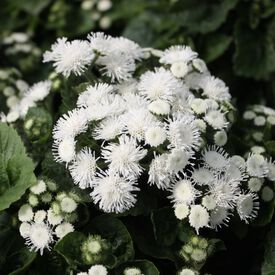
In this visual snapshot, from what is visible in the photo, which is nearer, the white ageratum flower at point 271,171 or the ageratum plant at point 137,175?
the ageratum plant at point 137,175

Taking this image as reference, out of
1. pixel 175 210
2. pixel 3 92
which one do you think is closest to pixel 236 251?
pixel 175 210

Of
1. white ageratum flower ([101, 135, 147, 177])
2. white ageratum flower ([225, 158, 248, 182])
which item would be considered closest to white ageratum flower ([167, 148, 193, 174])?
white ageratum flower ([101, 135, 147, 177])

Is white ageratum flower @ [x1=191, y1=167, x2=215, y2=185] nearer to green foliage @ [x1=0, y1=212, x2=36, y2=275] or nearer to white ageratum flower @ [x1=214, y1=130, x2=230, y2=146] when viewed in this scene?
white ageratum flower @ [x1=214, y1=130, x2=230, y2=146]

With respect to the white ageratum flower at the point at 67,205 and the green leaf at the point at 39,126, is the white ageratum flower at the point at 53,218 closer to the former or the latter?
the white ageratum flower at the point at 67,205

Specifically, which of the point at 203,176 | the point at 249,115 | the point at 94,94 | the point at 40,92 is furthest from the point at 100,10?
the point at 203,176

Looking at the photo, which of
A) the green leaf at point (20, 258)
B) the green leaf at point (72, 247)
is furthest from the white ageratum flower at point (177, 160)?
the green leaf at point (20, 258)

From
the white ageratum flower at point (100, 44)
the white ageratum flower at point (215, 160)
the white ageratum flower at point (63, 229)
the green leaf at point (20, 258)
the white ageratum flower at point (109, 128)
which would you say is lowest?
the green leaf at point (20, 258)
